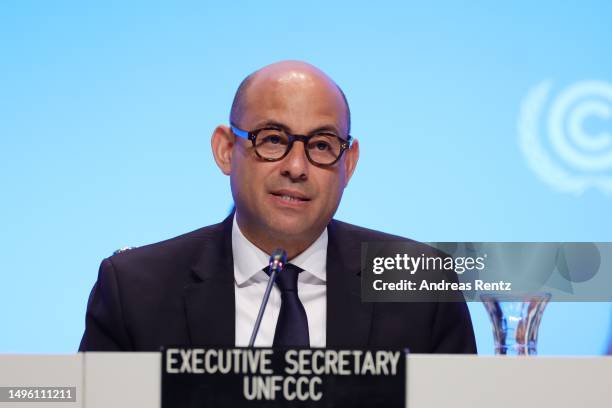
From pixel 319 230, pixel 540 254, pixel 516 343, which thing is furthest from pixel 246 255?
pixel 540 254

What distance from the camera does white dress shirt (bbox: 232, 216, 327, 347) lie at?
75.8 inches

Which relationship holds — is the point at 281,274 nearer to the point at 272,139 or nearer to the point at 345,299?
the point at 345,299

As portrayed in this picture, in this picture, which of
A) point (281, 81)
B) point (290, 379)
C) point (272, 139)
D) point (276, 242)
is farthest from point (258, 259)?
point (290, 379)

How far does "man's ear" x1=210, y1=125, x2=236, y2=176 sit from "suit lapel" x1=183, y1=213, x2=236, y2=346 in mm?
210

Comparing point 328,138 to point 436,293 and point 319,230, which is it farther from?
point 436,293

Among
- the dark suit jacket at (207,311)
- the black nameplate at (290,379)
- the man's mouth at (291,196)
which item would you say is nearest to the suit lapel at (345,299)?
the dark suit jacket at (207,311)

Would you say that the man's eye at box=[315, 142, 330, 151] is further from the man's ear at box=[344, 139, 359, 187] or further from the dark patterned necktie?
the dark patterned necktie

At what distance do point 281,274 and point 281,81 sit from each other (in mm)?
453

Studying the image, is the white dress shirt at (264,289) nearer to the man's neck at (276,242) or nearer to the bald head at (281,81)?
the man's neck at (276,242)

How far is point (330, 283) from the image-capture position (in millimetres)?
2014

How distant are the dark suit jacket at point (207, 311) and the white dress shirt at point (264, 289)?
0.02 metres

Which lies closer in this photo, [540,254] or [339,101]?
[339,101]

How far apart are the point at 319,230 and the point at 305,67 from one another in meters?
0.40

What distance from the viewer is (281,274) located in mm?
1981
